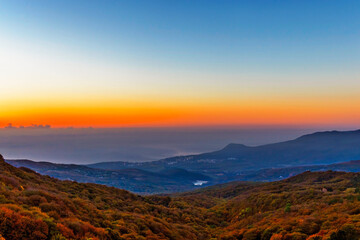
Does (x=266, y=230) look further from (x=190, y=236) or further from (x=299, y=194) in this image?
(x=299, y=194)

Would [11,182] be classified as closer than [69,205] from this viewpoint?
No

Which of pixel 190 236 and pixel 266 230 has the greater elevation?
pixel 266 230

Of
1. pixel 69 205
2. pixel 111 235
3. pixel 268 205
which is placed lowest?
pixel 268 205

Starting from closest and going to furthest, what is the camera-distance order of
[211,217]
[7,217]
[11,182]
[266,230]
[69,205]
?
[7,217], [69,205], [266,230], [11,182], [211,217]

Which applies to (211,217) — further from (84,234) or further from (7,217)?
(7,217)

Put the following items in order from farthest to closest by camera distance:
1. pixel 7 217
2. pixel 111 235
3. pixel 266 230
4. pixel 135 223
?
pixel 135 223 → pixel 266 230 → pixel 111 235 → pixel 7 217

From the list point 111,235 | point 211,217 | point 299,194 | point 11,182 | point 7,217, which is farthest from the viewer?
point 211,217

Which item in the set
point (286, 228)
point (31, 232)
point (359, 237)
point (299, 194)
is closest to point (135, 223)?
point (31, 232)

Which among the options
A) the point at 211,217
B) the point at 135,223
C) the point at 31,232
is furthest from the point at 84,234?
the point at 211,217

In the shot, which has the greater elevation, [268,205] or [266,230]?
[266,230]
